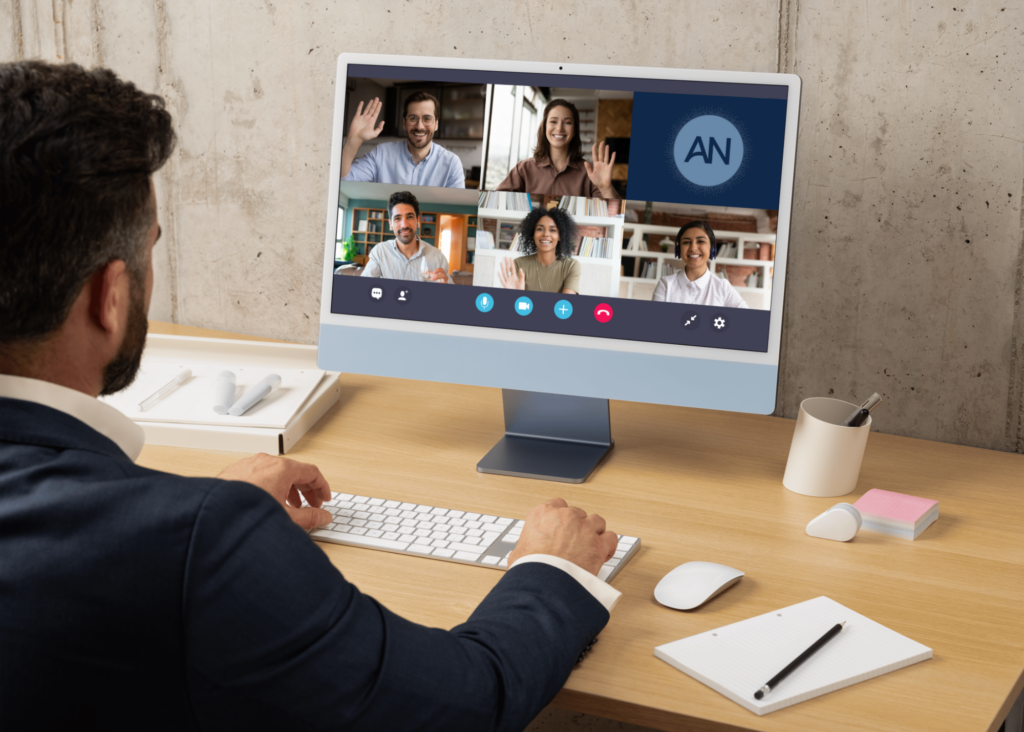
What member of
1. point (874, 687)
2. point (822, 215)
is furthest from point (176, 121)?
point (874, 687)

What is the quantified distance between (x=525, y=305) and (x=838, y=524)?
0.53m

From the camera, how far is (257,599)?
617 mm

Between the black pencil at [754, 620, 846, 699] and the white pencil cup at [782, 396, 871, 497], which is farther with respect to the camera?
the white pencil cup at [782, 396, 871, 497]

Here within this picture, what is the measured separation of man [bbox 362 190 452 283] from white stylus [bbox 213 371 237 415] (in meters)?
0.34

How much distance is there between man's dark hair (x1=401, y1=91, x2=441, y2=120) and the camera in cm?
→ 133

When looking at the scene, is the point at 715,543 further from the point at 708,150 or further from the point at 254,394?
the point at 254,394

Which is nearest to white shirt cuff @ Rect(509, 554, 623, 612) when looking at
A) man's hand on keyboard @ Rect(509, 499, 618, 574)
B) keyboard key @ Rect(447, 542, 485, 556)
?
man's hand on keyboard @ Rect(509, 499, 618, 574)

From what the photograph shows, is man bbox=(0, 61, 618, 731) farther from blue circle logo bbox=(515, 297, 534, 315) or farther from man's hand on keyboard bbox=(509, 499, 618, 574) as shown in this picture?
blue circle logo bbox=(515, 297, 534, 315)

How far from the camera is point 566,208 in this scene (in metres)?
1.28

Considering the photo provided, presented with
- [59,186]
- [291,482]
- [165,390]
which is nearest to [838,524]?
[291,482]

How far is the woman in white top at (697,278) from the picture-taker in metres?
1.25

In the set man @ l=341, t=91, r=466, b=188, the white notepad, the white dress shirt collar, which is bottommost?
the white notepad

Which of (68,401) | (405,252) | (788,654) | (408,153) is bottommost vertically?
(788,654)

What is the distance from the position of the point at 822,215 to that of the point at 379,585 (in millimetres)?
1048
